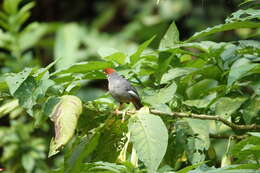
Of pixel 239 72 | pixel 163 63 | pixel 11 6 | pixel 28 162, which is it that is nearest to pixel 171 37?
pixel 163 63

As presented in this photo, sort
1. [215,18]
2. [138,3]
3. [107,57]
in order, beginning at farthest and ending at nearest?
[138,3] < [215,18] < [107,57]

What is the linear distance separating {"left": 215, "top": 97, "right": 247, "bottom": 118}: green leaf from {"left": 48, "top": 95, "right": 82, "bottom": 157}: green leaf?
472mm

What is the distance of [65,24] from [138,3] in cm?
86

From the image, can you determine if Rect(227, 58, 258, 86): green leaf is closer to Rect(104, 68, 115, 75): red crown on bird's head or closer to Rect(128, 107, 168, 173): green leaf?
Rect(128, 107, 168, 173): green leaf

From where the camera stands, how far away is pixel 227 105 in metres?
1.75

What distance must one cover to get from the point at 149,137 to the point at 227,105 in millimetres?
367

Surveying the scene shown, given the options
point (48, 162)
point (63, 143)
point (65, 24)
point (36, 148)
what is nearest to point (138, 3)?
point (65, 24)

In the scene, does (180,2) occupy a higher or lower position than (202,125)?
lower

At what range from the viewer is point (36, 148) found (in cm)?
390

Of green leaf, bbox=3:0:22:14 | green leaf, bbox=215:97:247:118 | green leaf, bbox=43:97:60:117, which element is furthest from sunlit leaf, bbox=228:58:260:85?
green leaf, bbox=3:0:22:14

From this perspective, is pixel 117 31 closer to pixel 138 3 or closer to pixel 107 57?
pixel 138 3

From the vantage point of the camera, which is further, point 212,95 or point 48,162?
point 48,162

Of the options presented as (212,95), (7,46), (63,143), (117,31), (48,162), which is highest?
(63,143)

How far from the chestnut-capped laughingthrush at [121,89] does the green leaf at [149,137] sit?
268 mm
